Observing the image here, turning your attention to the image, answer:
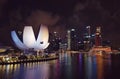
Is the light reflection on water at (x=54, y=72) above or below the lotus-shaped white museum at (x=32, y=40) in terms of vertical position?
below

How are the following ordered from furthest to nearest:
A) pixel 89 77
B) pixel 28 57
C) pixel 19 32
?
pixel 19 32, pixel 28 57, pixel 89 77

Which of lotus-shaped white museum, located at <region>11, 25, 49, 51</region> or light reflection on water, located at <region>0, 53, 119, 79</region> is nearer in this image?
light reflection on water, located at <region>0, 53, 119, 79</region>

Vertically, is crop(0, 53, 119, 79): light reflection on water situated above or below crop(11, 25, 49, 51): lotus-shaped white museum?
below

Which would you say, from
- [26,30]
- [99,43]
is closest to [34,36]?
[26,30]

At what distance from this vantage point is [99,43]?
2323 inches

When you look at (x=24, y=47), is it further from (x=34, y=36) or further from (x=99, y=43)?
(x=99, y=43)

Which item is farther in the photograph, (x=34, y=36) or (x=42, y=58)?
(x=34, y=36)

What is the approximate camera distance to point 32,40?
29.5m

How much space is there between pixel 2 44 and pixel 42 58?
300 inches

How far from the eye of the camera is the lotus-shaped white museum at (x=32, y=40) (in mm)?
29367

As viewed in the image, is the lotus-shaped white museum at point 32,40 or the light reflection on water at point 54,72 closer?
the light reflection on water at point 54,72

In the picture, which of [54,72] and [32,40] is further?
[32,40]

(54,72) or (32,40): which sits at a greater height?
(32,40)

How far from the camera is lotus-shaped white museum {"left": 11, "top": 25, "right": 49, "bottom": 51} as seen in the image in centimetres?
2937
